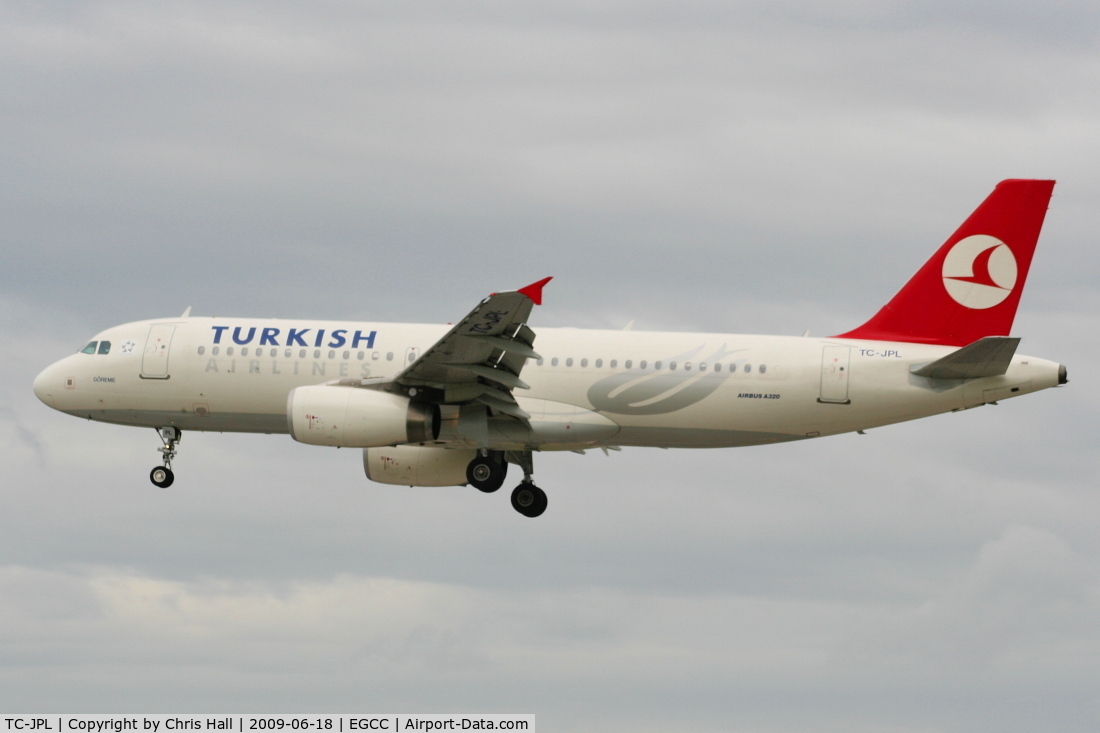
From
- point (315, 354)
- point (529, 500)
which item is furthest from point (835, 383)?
point (315, 354)

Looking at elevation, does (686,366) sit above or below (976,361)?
above

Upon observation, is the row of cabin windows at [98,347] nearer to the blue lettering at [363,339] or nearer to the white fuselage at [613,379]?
the white fuselage at [613,379]

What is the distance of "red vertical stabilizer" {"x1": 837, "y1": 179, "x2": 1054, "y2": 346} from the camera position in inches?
1574

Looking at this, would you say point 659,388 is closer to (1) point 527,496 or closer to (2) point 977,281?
(1) point 527,496

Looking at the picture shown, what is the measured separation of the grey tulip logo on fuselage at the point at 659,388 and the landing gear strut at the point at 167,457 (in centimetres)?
1330

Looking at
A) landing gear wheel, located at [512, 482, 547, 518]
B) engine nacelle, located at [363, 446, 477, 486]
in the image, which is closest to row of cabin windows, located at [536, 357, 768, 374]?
landing gear wheel, located at [512, 482, 547, 518]

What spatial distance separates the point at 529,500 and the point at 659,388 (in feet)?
19.0

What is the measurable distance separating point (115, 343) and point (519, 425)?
43.6 ft

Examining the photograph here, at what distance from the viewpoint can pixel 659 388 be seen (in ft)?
129

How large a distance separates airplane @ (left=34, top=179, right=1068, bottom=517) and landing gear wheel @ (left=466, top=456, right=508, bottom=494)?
50 mm

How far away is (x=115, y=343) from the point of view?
42812 millimetres

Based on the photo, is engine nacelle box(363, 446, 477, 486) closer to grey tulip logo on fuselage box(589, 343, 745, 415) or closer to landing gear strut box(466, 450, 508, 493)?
landing gear strut box(466, 450, 508, 493)

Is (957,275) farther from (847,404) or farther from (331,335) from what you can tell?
(331,335)

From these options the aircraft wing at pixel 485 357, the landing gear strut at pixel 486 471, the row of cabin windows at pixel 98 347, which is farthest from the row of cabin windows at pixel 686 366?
the row of cabin windows at pixel 98 347
